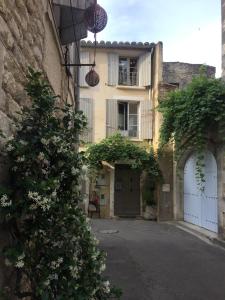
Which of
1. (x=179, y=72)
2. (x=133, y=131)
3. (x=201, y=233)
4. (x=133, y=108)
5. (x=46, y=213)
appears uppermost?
(x=179, y=72)

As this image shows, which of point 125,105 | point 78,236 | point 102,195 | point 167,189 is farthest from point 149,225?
point 78,236

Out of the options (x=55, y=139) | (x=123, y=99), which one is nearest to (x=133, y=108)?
(x=123, y=99)

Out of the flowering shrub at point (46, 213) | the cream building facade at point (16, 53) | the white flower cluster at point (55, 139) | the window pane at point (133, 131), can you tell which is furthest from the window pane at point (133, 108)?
the white flower cluster at point (55, 139)

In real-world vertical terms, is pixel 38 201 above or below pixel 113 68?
below

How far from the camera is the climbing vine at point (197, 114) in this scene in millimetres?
9719

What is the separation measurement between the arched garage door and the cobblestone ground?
0.76 metres

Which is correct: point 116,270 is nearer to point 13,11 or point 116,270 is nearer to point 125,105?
point 13,11

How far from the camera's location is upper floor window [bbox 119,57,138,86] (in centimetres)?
1816

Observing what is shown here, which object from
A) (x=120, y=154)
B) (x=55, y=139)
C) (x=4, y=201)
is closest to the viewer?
(x=4, y=201)

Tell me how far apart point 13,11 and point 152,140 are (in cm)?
1483

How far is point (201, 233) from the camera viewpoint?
11.2 m

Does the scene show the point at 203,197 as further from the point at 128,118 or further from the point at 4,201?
the point at 4,201

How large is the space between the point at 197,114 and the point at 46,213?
26.2 ft

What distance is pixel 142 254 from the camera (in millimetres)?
8461
